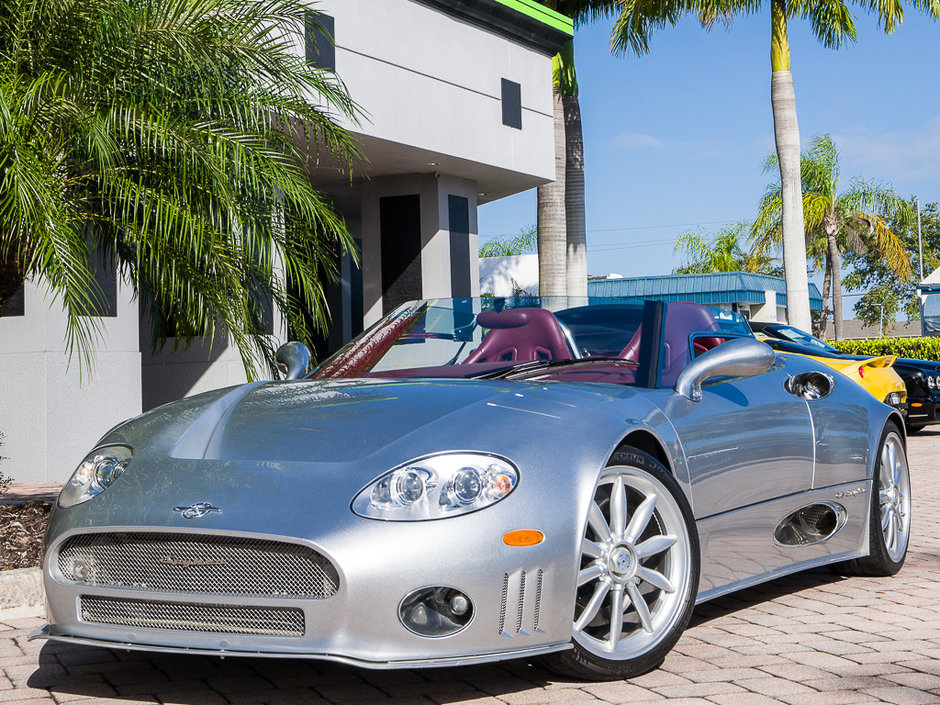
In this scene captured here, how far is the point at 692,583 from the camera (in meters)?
3.84

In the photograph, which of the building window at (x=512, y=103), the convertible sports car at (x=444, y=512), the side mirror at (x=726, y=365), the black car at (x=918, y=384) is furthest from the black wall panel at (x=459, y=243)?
the side mirror at (x=726, y=365)

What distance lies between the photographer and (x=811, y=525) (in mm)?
4895

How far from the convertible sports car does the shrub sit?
22.8m

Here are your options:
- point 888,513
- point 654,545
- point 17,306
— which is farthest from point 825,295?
point 654,545

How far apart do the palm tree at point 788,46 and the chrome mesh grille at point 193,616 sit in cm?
1961

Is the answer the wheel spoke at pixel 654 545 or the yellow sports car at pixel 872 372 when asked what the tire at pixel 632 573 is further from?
the yellow sports car at pixel 872 372

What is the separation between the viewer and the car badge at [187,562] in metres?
3.25

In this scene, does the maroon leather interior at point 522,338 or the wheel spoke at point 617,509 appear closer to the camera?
the wheel spoke at point 617,509

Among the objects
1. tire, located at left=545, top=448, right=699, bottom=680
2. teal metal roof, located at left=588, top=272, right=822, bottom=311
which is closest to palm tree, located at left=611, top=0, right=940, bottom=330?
tire, located at left=545, top=448, right=699, bottom=680

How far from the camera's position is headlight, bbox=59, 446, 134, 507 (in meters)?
3.66

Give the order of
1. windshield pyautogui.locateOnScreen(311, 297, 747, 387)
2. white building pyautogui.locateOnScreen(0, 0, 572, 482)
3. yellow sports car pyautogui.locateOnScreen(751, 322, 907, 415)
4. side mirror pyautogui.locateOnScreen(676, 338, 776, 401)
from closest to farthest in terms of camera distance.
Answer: side mirror pyautogui.locateOnScreen(676, 338, 776, 401) → windshield pyautogui.locateOnScreen(311, 297, 747, 387) → white building pyautogui.locateOnScreen(0, 0, 572, 482) → yellow sports car pyautogui.locateOnScreen(751, 322, 907, 415)

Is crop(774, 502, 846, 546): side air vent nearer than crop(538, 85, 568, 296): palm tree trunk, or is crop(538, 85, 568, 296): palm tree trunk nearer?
crop(774, 502, 846, 546): side air vent

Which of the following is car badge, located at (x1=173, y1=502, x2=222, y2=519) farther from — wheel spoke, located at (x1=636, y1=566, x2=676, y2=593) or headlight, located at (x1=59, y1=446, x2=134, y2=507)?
wheel spoke, located at (x1=636, y1=566, x2=676, y2=593)

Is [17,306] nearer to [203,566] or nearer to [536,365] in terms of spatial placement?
[536,365]
